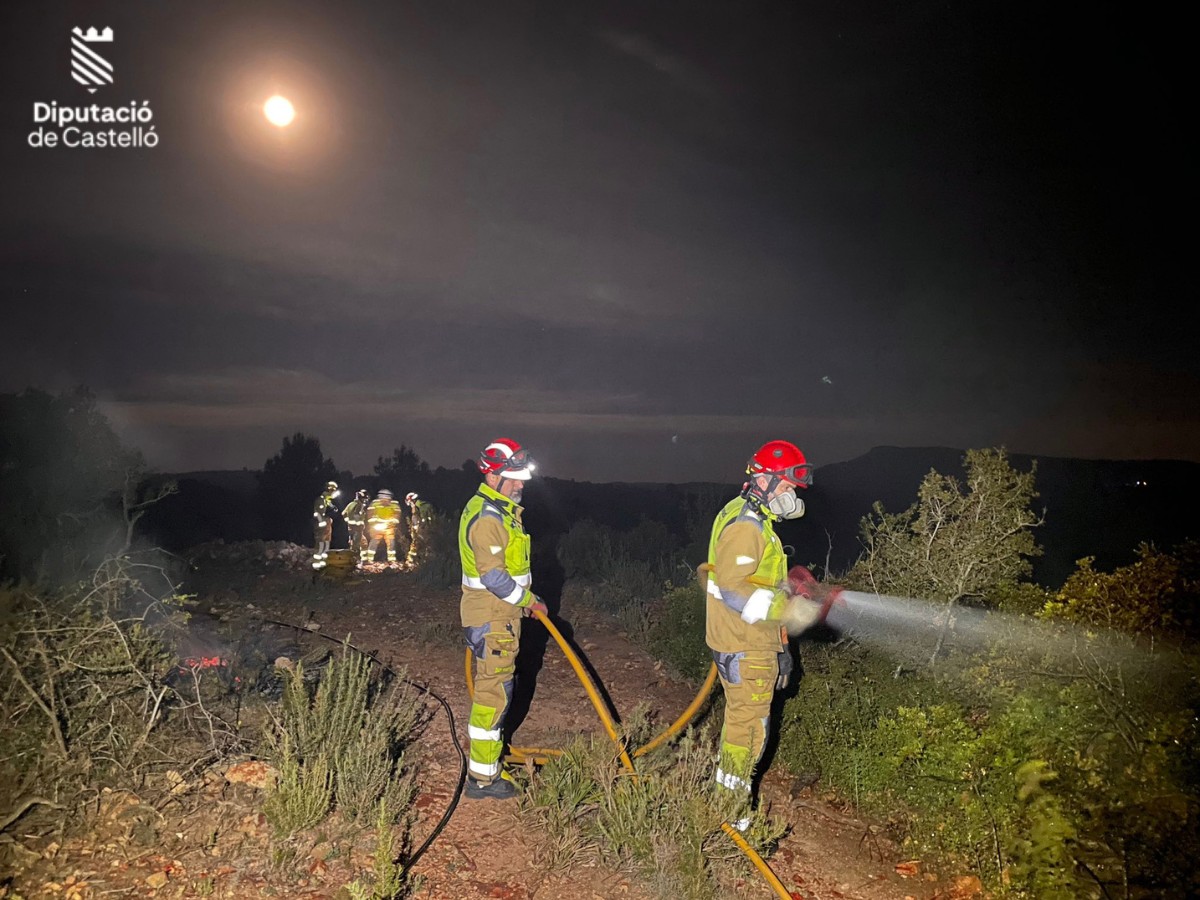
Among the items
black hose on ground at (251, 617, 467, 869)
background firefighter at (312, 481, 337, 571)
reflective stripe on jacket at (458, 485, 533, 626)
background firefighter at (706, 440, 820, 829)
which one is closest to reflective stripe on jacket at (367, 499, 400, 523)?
background firefighter at (312, 481, 337, 571)

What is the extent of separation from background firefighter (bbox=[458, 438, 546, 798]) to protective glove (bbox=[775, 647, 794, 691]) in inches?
71.7

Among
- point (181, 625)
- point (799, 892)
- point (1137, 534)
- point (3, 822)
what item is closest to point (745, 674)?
point (799, 892)

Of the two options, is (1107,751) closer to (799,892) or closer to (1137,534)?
(799,892)

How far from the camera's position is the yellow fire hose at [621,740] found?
434 cm

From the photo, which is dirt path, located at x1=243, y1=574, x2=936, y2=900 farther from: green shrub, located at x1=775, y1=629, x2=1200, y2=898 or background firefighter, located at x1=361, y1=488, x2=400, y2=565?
background firefighter, located at x1=361, y1=488, x2=400, y2=565

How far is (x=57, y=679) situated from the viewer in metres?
4.80

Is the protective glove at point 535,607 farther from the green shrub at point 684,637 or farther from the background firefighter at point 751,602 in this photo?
the green shrub at point 684,637

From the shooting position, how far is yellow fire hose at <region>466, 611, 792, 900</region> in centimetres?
434

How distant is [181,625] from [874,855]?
6.26 metres

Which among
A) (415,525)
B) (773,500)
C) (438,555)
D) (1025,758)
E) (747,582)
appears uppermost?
(773,500)

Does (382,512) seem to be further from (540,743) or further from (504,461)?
(504,461)

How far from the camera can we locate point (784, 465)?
16.3ft

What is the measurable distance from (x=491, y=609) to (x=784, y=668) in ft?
7.29

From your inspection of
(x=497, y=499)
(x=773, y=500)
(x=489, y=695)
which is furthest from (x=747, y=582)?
(x=489, y=695)
